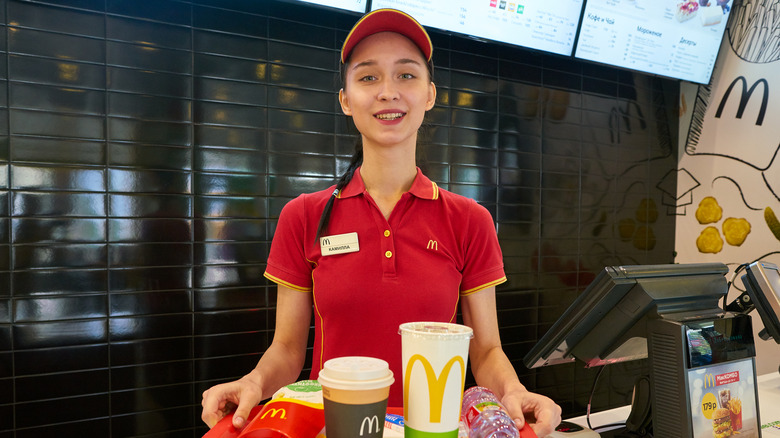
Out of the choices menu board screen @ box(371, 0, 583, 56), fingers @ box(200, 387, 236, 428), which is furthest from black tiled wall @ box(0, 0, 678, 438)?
fingers @ box(200, 387, 236, 428)

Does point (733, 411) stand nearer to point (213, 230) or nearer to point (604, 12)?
point (213, 230)

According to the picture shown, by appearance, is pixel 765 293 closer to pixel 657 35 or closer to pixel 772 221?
pixel 772 221

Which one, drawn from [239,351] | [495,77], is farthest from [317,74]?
[239,351]

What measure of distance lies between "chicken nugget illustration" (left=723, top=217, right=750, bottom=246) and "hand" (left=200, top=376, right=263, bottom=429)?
300 centimetres

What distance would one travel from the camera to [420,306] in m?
1.17

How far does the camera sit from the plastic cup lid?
62 cm

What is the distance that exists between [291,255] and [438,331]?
2.19 feet

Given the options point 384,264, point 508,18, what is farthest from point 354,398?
point 508,18

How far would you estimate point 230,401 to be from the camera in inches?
33.9

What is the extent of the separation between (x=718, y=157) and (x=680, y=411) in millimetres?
2624

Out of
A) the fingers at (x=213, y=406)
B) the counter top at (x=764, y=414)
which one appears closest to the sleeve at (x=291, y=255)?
the fingers at (x=213, y=406)

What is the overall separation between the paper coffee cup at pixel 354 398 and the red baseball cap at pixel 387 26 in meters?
0.80

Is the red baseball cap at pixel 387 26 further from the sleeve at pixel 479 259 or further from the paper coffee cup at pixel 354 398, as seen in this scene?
the paper coffee cup at pixel 354 398

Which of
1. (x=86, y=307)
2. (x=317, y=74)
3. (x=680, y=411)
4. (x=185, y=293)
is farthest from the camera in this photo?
(x=317, y=74)
